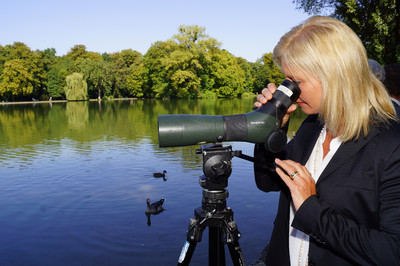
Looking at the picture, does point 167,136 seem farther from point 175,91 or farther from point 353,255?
point 175,91

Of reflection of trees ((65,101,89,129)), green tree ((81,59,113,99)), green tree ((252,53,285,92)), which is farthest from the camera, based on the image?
green tree ((252,53,285,92))

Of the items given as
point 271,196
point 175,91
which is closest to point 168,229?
point 271,196

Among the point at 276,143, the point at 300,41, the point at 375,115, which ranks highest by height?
the point at 300,41

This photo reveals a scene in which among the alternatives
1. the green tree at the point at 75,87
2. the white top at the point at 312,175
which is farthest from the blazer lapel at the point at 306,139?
the green tree at the point at 75,87

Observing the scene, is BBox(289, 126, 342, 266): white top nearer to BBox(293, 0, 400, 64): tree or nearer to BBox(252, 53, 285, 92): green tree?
BBox(293, 0, 400, 64): tree

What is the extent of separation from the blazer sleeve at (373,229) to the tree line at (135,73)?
150 feet

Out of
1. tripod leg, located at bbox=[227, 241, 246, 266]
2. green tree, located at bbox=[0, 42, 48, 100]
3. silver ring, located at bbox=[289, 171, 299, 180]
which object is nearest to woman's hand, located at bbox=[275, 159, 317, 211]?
silver ring, located at bbox=[289, 171, 299, 180]

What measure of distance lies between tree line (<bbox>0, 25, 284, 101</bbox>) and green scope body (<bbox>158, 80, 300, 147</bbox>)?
45147 millimetres

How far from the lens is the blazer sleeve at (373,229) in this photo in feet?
3.64

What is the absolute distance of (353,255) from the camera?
1.15m

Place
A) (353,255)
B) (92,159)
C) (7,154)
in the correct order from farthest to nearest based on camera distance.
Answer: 1. (7,154)
2. (92,159)
3. (353,255)

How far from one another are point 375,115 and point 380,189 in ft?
0.94

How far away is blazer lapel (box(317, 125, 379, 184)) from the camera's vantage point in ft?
4.08

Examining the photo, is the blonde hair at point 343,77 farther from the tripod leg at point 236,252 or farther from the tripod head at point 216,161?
the tripod leg at point 236,252
